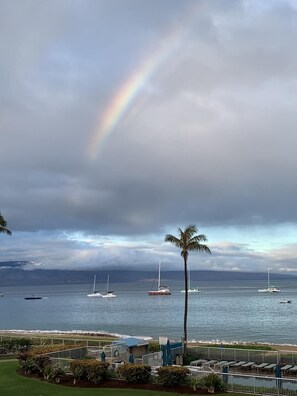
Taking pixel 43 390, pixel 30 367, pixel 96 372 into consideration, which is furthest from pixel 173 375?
pixel 30 367


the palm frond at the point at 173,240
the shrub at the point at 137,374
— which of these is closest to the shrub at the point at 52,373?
the shrub at the point at 137,374

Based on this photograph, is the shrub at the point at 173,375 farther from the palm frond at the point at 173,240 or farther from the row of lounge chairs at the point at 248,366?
the palm frond at the point at 173,240

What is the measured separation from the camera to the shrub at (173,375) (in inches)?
919

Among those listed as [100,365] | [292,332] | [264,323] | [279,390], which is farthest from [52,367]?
[264,323]

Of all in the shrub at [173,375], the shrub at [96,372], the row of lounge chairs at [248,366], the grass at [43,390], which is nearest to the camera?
the grass at [43,390]

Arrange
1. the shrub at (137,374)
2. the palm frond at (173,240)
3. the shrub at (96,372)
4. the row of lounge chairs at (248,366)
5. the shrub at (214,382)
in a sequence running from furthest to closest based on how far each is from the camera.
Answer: the palm frond at (173,240) < the row of lounge chairs at (248,366) < the shrub at (96,372) < the shrub at (137,374) < the shrub at (214,382)

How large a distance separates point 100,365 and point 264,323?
3226 inches

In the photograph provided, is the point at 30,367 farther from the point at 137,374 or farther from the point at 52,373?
the point at 137,374

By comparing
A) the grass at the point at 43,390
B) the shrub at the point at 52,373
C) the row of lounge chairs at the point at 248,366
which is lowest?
the grass at the point at 43,390

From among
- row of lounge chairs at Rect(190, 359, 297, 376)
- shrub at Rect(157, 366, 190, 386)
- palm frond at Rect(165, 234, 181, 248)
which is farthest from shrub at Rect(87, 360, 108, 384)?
palm frond at Rect(165, 234, 181, 248)

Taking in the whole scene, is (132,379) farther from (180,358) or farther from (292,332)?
(292,332)

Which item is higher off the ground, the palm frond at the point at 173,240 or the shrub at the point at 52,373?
the palm frond at the point at 173,240

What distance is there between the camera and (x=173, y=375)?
76.5 ft

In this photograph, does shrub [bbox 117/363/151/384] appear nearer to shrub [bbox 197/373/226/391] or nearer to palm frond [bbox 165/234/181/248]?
shrub [bbox 197/373/226/391]
